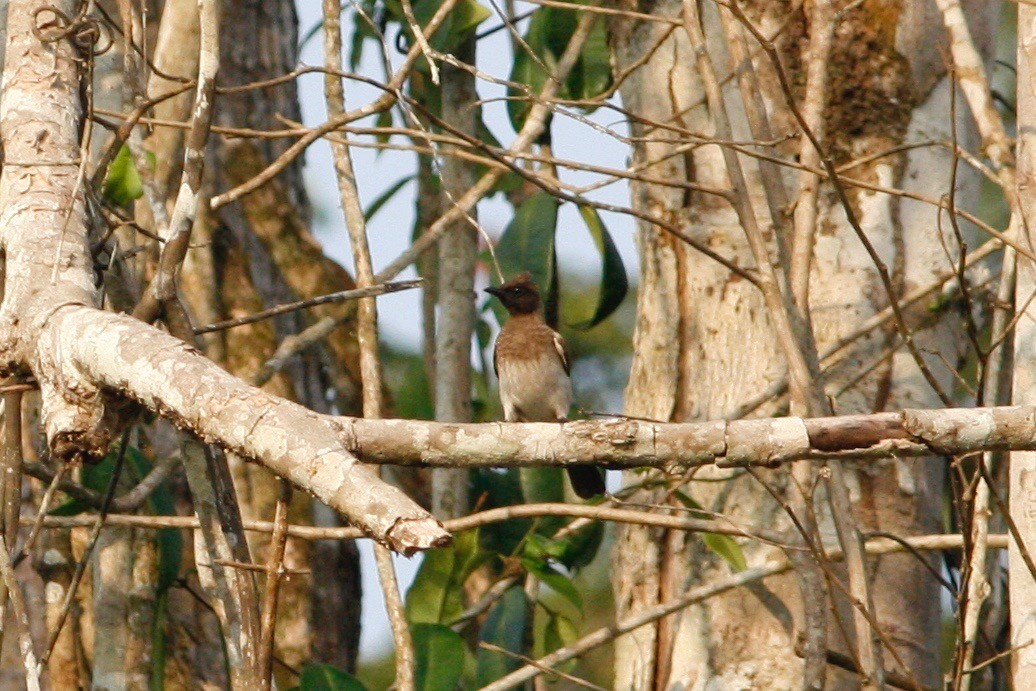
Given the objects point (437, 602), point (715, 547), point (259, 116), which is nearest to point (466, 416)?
point (437, 602)

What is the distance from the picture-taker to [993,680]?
4711mm

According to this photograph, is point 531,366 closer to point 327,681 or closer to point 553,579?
point 553,579

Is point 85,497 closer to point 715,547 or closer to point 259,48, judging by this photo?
point 715,547

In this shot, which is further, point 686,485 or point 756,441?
point 686,485

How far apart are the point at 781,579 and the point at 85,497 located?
2.11 meters

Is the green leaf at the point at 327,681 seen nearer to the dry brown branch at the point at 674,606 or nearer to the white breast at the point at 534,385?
the dry brown branch at the point at 674,606

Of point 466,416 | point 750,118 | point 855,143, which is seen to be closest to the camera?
point 750,118

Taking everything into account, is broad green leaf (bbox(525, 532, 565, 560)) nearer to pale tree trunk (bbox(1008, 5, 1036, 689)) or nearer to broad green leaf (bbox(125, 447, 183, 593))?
broad green leaf (bbox(125, 447, 183, 593))

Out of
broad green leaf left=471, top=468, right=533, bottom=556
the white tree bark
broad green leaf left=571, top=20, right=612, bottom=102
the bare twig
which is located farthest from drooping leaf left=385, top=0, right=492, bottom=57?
the bare twig

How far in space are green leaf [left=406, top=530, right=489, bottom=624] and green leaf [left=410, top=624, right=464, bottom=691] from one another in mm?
355

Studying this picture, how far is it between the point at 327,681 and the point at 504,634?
0.73 m

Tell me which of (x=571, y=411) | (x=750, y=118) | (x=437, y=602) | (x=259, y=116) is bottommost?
(x=437, y=602)

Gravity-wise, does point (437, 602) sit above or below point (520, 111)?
below

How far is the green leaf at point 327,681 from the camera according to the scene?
427 centimetres
